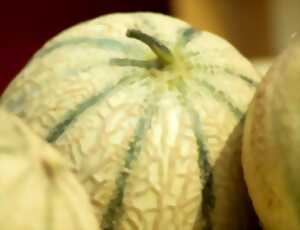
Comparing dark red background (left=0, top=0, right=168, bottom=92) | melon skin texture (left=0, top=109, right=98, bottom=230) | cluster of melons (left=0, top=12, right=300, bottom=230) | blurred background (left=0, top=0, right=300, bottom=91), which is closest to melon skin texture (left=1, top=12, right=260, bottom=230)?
cluster of melons (left=0, top=12, right=300, bottom=230)

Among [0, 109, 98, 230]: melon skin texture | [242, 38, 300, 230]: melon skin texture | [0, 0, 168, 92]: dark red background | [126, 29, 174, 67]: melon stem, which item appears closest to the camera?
[0, 109, 98, 230]: melon skin texture

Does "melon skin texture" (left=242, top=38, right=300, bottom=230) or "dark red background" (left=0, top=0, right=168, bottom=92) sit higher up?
"melon skin texture" (left=242, top=38, right=300, bottom=230)

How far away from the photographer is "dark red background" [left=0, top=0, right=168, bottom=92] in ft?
5.47

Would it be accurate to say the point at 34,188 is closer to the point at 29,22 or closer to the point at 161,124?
the point at 161,124

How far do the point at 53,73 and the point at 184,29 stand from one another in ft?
0.59

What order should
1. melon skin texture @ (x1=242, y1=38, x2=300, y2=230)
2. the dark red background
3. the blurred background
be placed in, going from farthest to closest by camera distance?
the dark red background
the blurred background
melon skin texture @ (x1=242, y1=38, x2=300, y2=230)

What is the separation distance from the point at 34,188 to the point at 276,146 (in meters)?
0.27

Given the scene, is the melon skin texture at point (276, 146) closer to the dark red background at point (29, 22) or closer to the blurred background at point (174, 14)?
the blurred background at point (174, 14)

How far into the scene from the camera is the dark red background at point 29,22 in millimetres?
1667

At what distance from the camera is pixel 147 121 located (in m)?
0.82

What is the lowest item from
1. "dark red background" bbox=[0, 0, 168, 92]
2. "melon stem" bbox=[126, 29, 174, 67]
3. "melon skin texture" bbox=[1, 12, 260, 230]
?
"dark red background" bbox=[0, 0, 168, 92]

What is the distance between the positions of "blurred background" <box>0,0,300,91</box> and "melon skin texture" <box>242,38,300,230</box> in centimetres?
61

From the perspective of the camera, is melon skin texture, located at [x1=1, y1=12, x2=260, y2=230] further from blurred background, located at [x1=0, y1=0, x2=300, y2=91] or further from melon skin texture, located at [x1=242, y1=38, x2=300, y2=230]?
blurred background, located at [x1=0, y1=0, x2=300, y2=91]

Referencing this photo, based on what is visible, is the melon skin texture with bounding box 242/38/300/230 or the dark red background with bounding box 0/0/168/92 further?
the dark red background with bounding box 0/0/168/92
